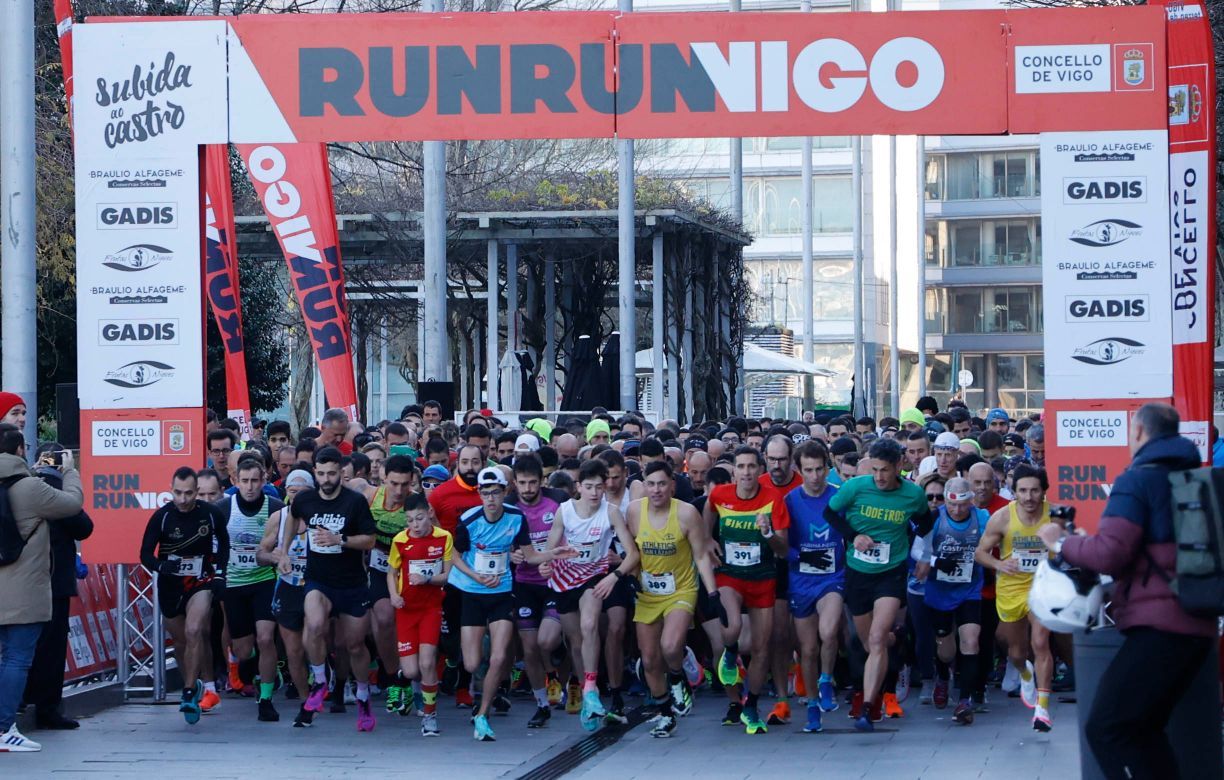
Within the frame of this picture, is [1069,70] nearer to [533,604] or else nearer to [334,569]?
[533,604]

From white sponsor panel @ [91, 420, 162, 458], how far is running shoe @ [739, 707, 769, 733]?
4344 millimetres

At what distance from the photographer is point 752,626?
11555 mm

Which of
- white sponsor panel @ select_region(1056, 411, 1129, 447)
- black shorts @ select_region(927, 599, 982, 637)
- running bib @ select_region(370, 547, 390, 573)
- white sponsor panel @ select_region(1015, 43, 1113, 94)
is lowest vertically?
black shorts @ select_region(927, 599, 982, 637)

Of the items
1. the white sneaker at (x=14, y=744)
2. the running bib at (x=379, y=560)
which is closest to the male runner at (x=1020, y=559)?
the running bib at (x=379, y=560)

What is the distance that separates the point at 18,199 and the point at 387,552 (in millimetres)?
3714

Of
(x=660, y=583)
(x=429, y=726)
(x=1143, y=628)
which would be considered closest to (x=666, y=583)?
(x=660, y=583)

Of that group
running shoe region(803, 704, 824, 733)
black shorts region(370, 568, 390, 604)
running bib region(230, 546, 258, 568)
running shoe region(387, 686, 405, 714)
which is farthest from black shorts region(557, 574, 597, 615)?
running bib region(230, 546, 258, 568)

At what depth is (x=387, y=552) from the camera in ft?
39.7

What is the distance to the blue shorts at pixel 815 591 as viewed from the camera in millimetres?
11469

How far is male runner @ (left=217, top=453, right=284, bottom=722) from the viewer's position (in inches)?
479

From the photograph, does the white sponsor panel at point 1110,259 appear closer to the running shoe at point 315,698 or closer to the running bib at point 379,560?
the running bib at point 379,560

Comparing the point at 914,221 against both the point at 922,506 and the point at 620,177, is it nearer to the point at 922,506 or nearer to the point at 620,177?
the point at 620,177

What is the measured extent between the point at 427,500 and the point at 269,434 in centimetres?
471

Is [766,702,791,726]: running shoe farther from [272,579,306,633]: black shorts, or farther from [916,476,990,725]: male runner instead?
[272,579,306,633]: black shorts
